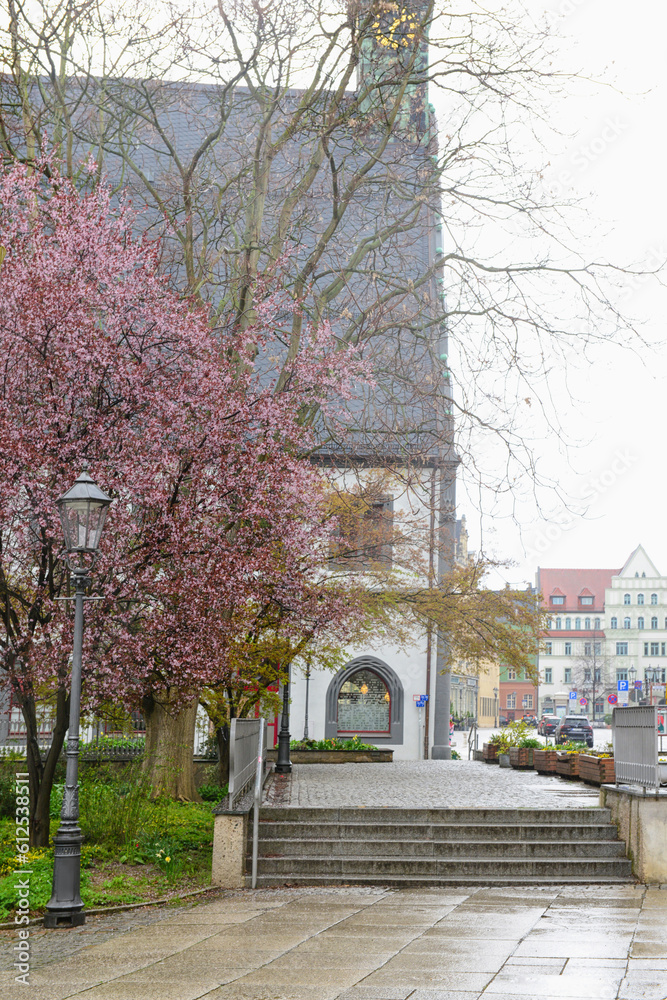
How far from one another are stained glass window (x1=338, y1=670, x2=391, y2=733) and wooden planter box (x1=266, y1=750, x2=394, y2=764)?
274 inches

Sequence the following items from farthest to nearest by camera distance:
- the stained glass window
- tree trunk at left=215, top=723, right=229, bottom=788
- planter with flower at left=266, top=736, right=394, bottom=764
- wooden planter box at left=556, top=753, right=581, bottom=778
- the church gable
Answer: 1. the church gable
2. the stained glass window
3. planter with flower at left=266, top=736, right=394, bottom=764
4. wooden planter box at left=556, top=753, right=581, bottom=778
5. tree trunk at left=215, top=723, right=229, bottom=788

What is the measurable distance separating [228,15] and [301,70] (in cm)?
132

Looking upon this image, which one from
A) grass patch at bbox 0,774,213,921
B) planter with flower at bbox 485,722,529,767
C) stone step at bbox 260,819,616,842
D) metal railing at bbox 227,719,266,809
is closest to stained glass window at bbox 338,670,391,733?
planter with flower at bbox 485,722,529,767

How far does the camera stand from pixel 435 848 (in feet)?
39.5

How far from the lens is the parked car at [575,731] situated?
51644 millimetres

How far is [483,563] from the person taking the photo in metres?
27.4

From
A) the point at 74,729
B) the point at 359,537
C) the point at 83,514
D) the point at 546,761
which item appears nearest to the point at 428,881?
the point at 74,729

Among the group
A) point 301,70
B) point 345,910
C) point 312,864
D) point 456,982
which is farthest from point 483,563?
point 456,982

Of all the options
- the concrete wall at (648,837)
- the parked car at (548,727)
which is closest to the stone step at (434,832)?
the concrete wall at (648,837)

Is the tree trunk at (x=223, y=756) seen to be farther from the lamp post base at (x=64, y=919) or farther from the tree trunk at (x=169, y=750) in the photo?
the lamp post base at (x=64, y=919)

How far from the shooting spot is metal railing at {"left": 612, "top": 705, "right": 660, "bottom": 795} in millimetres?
11672

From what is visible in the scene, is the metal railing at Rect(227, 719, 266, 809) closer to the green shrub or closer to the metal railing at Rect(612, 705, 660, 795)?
the metal railing at Rect(612, 705, 660, 795)

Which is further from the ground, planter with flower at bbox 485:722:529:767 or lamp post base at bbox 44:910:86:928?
planter with flower at bbox 485:722:529:767

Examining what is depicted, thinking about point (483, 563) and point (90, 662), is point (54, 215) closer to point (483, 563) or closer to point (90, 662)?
point (90, 662)
